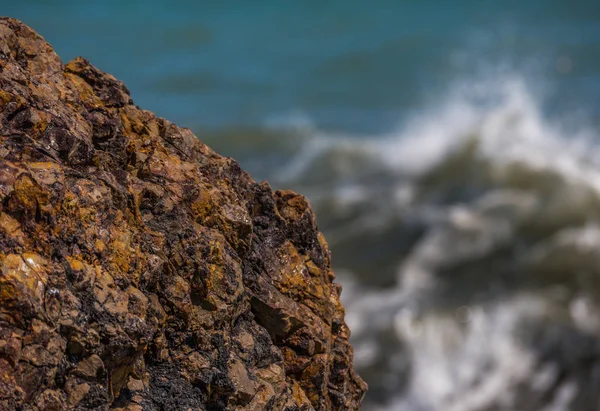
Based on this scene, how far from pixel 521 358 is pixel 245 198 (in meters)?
10.3

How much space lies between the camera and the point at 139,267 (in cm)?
387

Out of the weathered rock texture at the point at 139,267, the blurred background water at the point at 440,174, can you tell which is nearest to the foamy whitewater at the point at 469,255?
the blurred background water at the point at 440,174

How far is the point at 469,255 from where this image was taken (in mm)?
18016

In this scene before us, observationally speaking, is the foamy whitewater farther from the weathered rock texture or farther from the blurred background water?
the weathered rock texture

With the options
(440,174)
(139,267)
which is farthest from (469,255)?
(139,267)

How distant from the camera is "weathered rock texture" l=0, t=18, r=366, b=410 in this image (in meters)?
3.47

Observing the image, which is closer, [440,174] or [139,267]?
[139,267]

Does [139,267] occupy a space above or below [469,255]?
below

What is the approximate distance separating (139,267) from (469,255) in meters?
14.8

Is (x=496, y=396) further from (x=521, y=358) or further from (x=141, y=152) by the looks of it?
(x=141, y=152)

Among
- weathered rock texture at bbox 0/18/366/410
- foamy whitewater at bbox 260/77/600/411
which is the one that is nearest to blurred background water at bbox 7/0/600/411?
foamy whitewater at bbox 260/77/600/411

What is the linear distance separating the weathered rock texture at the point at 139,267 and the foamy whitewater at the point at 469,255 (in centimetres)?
862

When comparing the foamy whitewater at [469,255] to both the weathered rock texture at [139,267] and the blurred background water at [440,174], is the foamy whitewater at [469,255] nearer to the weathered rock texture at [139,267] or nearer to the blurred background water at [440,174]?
the blurred background water at [440,174]

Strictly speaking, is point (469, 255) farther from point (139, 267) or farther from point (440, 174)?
point (139, 267)
